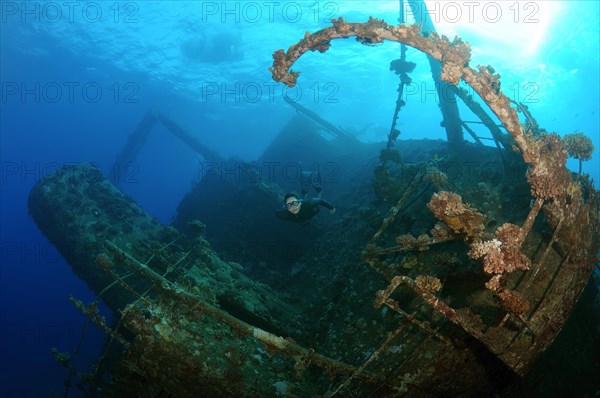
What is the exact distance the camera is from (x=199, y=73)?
36469mm

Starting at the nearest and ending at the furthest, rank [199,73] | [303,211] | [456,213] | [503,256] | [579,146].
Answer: [503,256]
[456,213]
[579,146]
[303,211]
[199,73]

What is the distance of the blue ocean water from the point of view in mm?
25344

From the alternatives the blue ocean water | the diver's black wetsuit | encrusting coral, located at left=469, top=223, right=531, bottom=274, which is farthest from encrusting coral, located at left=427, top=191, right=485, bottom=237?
the blue ocean water

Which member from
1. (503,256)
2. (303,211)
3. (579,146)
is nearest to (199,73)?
(303,211)

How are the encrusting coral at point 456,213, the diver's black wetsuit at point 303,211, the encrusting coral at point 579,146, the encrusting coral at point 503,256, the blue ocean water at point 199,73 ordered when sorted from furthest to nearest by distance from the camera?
the blue ocean water at point 199,73 → the diver's black wetsuit at point 303,211 → the encrusting coral at point 579,146 → the encrusting coral at point 456,213 → the encrusting coral at point 503,256

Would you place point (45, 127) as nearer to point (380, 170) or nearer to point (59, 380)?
point (59, 380)

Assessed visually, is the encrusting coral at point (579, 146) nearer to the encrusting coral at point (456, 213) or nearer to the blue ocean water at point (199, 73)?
the encrusting coral at point (456, 213)

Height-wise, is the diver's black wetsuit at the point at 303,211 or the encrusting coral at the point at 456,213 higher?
the encrusting coral at the point at 456,213

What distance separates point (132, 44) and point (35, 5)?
24.1 ft

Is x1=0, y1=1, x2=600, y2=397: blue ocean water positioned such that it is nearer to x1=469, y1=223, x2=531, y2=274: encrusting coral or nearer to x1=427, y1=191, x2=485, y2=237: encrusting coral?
x1=427, y1=191, x2=485, y2=237: encrusting coral

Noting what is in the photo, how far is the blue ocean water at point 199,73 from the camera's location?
83.1ft

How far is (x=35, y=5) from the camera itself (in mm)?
23375

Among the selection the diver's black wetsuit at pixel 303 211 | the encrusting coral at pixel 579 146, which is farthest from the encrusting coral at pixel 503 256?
the diver's black wetsuit at pixel 303 211

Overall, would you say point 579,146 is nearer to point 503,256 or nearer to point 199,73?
point 503,256
